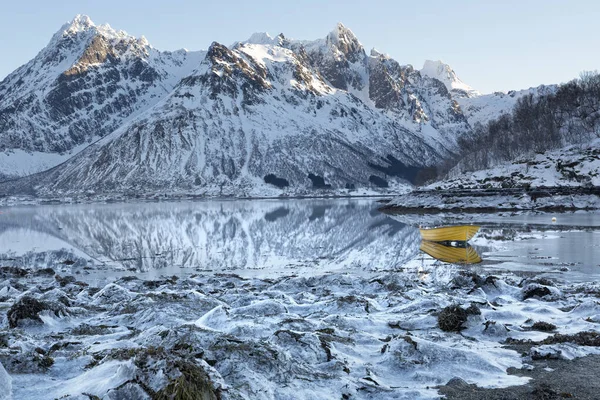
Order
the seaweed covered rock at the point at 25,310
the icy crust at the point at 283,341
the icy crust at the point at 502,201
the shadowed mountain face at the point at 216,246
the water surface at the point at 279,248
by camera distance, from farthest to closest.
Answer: the icy crust at the point at 502,201 < the shadowed mountain face at the point at 216,246 < the water surface at the point at 279,248 < the seaweed covered rock at the point at 25,310 < the icy crust at the point at 283,341

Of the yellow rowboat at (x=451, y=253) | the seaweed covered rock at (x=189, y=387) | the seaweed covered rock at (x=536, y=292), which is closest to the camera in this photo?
the seaweed covered rock at (x=189, y=387)

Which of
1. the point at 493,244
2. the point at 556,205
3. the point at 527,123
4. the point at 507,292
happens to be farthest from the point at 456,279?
the point at 527,123

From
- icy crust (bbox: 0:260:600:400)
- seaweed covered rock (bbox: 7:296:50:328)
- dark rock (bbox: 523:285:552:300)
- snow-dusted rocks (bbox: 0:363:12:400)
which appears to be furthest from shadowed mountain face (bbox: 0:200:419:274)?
snow-dusted rocks (bbox: 0:363:12:400)

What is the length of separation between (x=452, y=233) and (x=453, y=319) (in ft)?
90.3

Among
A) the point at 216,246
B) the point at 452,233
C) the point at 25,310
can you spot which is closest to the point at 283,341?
the point at 25,310

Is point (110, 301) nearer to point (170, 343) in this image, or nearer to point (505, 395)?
point (170, 343)

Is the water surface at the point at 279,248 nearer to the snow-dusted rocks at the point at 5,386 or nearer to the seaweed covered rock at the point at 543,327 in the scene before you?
the seaweed covered rock at the point at 543,327

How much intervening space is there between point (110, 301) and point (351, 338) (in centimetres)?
1111

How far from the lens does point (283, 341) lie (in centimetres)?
1080

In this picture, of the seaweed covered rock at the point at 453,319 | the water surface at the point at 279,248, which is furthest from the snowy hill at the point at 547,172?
the seaweed covered rock at the point at 453,319

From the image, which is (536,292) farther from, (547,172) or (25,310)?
(547,172)

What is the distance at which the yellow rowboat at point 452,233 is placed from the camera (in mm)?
37938

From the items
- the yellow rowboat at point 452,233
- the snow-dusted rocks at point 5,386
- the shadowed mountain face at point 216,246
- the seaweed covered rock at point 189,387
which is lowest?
the shadowed mountain face at point 216,246

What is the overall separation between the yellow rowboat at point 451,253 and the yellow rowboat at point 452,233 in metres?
0.62
